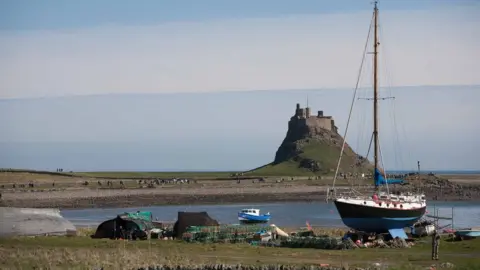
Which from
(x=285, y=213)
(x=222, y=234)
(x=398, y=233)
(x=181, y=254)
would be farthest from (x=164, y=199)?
(x=181, y=254)

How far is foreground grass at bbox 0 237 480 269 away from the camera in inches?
1252

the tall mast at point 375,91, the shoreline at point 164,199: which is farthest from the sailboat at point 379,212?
the shoreline at point 164,199

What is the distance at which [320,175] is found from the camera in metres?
157

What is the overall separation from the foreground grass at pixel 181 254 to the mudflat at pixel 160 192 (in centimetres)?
4797

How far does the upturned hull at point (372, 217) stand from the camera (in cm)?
4697

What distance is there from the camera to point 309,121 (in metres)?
182

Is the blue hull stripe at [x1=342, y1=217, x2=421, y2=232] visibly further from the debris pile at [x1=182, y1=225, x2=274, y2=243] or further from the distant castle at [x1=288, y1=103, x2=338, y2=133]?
the distant castle at [x1=288, y1=103, x2=338, y2=133]

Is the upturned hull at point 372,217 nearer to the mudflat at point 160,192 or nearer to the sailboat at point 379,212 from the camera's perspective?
the sailboat at point 379,212

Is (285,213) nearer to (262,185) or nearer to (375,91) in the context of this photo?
(375,91)

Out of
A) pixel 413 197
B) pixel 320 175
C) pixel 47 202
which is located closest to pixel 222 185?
pixel 320 175

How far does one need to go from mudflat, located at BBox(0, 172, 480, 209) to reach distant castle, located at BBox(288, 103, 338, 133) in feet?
136

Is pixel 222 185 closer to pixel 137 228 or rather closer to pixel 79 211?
pixel 79 211

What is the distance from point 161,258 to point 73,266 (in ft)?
11.5

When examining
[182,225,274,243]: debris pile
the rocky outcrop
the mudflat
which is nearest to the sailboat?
[182,225,274,243]: debris pile
